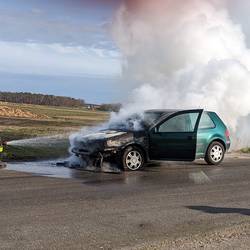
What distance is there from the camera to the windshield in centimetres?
1434

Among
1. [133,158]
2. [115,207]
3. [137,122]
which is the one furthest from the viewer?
[137,122]

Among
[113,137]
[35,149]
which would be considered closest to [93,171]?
[113,137]

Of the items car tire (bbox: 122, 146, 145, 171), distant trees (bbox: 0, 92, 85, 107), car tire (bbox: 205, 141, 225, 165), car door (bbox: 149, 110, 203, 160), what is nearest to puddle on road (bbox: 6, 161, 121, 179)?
car tire (bbox: 122, 146, 145, 171)

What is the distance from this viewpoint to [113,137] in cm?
1377

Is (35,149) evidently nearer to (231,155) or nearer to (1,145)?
(1,145)

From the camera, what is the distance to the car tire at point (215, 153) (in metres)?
14.8

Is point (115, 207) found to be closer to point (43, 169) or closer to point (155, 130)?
point (43, 169)

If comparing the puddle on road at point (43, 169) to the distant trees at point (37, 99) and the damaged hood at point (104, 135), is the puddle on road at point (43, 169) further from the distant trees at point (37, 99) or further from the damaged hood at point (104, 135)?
the distant trees at point (37, 99)

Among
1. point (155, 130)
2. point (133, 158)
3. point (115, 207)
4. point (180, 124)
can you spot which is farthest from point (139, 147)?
point (115, 207)

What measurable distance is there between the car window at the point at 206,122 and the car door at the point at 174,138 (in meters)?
0.20

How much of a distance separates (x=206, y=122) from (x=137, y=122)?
1886 mm

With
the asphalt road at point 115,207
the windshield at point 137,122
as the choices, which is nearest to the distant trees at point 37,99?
the windshield at point 137,122

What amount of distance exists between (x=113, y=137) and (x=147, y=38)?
10.1 metres

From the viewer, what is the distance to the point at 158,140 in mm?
14164
